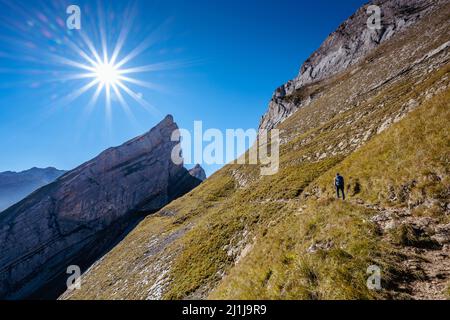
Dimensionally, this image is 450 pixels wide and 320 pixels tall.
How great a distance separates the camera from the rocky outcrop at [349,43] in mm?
71875

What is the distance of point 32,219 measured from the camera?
308ft

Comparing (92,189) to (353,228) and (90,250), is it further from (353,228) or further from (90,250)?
(353,228)

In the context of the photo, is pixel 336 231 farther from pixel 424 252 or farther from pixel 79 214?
pixel 79 214

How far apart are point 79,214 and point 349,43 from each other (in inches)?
5289

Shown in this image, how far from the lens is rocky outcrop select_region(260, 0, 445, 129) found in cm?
7188

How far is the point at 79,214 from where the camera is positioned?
9844 cm

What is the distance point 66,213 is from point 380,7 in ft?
506

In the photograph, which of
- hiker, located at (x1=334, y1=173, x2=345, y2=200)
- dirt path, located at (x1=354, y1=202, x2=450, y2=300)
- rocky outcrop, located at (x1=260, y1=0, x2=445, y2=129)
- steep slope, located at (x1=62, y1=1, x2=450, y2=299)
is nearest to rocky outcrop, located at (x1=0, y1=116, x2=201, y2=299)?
rocky outcrop, located at (x1=260, y1=0, x2=445, y2=129)

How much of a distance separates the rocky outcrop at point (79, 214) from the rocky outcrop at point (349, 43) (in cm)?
6758

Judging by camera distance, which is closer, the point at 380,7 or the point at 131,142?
the point at 380,7

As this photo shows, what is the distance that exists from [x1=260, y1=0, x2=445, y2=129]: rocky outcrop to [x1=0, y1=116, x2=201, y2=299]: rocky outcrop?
222ft
